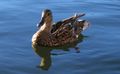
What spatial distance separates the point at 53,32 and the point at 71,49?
72cm

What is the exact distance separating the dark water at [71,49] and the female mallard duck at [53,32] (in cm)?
26

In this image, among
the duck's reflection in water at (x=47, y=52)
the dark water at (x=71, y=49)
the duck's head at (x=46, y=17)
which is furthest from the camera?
the duck's head at (x=46, y=17)

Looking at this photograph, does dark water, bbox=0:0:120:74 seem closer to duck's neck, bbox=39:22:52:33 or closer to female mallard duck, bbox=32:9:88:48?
female mallard duck, bbox=32:9:88:48

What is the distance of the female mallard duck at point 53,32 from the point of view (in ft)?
36.5

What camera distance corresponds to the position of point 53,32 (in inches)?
451

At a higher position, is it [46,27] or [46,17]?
[46,17]

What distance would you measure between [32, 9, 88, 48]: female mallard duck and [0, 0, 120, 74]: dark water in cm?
26

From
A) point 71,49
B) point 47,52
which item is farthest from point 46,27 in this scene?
point 71,49

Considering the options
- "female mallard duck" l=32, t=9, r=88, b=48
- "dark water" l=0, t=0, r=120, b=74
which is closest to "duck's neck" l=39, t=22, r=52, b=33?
"female mallard duck" l=32, t=9, r=88, b=48

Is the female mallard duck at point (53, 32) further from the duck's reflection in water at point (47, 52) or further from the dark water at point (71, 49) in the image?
the dark water at point (71, 49)

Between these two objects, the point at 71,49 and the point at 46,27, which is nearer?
the point at 71,49

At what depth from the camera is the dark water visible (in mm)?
9750

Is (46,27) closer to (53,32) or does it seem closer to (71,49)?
(53,32)

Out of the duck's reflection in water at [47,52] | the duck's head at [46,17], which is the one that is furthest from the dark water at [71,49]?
the duck's head at [46,17]
